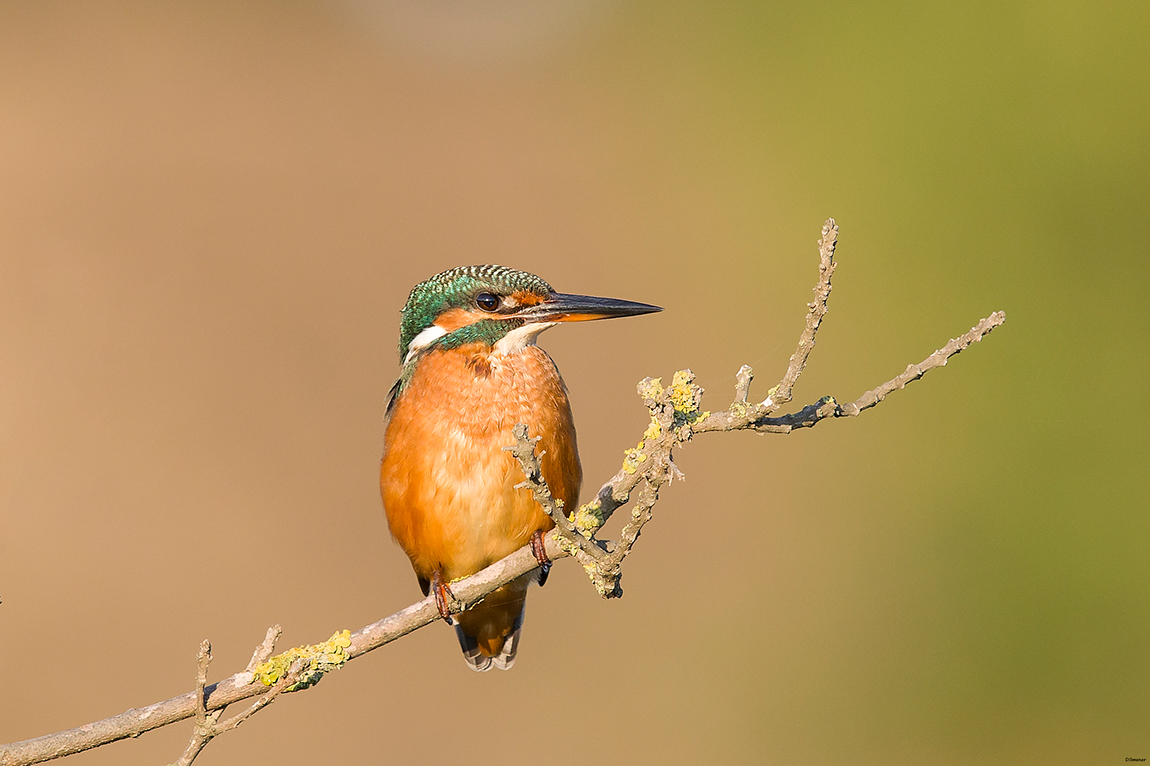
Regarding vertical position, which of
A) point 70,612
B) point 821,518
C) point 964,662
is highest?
point 70,612

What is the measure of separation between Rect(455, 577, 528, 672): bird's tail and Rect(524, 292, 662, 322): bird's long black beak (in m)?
1.06

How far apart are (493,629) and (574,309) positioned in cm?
143

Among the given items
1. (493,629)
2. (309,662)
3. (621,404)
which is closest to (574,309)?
(309,662)

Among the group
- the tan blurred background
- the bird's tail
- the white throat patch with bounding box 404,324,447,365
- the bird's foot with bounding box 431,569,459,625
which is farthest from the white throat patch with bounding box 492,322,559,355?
the tan blurred background

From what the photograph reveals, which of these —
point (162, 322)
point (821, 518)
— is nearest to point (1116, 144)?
point (821, 518)

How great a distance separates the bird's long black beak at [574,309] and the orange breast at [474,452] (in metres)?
0.14

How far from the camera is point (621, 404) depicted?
7.22 m

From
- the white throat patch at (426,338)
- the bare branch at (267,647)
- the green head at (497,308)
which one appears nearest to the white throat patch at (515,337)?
the green head at (497,308)

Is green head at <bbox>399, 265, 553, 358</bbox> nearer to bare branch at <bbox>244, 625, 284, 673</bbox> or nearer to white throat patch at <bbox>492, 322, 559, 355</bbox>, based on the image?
white throat patch at <bbox>492, 322, 559, 355</bbox>

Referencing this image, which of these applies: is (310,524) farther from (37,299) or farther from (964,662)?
(964,662)

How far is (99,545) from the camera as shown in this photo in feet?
19.8

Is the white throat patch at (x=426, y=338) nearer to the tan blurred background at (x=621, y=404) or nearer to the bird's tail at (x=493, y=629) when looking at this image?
the bird's tail at (x=493, y=629)

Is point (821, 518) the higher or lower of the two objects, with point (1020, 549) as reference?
higher

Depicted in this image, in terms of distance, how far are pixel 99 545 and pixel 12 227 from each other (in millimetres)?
2338
